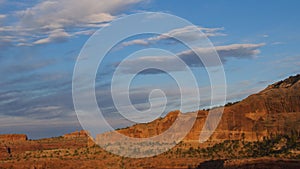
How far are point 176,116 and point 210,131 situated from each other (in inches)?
388

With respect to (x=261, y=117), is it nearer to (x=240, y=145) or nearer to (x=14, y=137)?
(x=240, y=145)

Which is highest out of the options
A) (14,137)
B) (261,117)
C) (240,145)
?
(14,137)

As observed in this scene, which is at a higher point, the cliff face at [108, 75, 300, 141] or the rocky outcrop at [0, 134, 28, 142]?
the rocky outcrop at [0, 134, 28, 142]

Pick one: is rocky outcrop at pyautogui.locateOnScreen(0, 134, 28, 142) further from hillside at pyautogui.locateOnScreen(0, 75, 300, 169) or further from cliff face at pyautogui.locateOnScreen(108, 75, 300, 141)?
cliff face at pyautogui.locateOnScreen(108, 75, 300, 141)

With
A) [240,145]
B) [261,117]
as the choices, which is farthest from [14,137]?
[261,117]

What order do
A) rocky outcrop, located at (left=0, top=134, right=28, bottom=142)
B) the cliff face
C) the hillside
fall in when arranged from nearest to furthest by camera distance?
the hillside, the cliff face, rocky outcrop, located at (left=0, top=134, right=28, bottom=142)

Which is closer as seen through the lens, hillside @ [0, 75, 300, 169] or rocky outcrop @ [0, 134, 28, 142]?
hillside @ [0, 75, 300, 169]

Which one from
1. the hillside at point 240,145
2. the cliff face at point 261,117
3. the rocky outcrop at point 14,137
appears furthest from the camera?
the rocky outcrop at point 14,137

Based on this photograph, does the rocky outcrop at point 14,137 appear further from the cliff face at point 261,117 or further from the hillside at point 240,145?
the cliff face at point 261,117

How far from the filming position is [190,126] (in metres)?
65.0

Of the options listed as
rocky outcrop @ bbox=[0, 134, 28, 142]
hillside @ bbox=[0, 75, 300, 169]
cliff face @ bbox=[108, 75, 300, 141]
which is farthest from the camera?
rocky outcrop @ bbox=[0, 134, 28, 142]

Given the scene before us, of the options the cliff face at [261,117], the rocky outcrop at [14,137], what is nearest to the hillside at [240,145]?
the cliff face at [261,117]

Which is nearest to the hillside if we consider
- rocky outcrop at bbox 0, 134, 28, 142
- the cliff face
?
the cliff face

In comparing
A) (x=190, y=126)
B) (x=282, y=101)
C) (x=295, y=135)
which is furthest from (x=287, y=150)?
(x=190, y=126)
